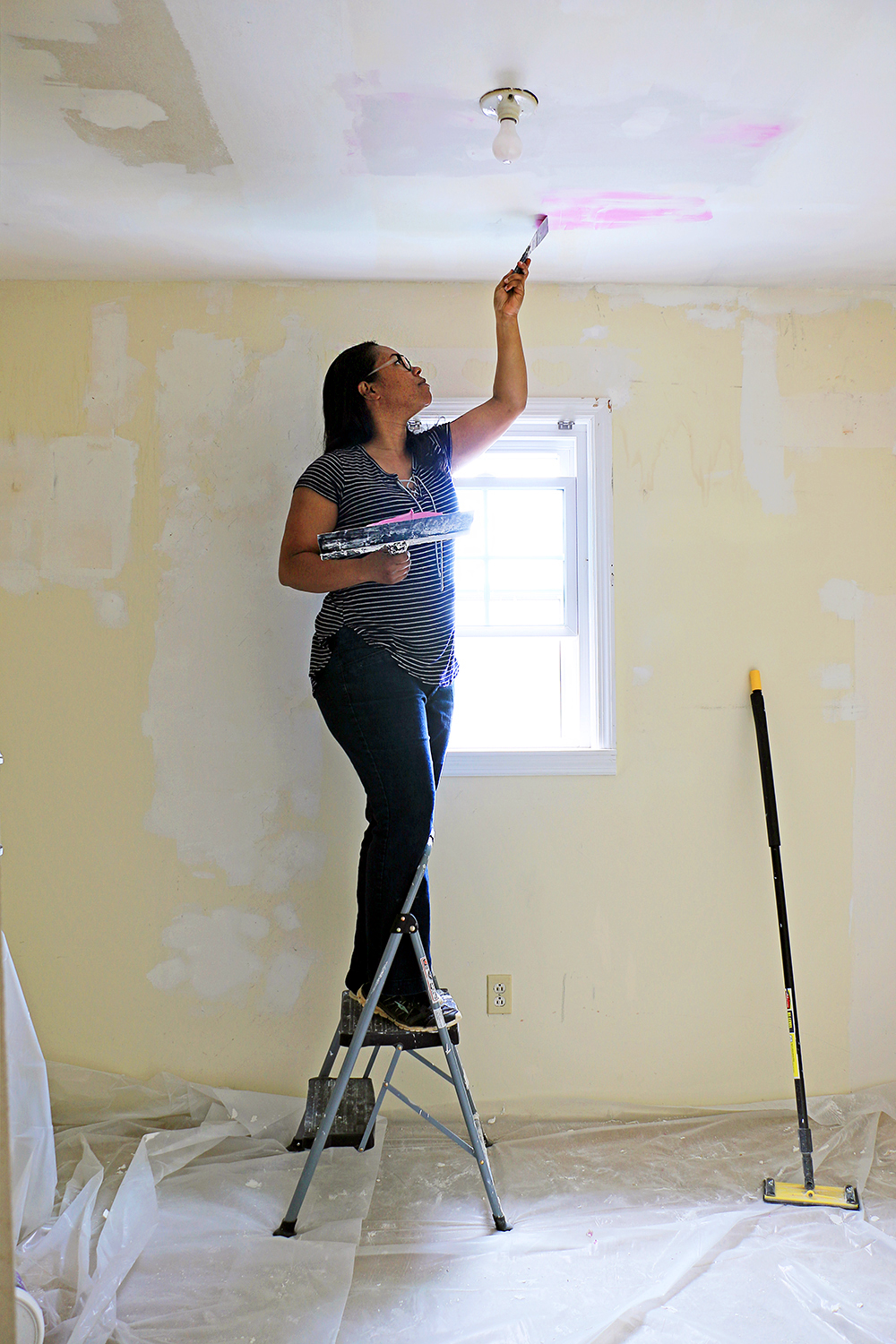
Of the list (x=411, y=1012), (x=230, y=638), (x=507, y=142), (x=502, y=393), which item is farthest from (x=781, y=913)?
(x=507, y=142)

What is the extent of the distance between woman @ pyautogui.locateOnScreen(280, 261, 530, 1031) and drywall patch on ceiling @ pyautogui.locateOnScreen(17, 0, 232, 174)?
59 centimetres

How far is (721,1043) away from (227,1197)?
1410 millimetres

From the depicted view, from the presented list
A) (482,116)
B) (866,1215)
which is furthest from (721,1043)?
(482,116)

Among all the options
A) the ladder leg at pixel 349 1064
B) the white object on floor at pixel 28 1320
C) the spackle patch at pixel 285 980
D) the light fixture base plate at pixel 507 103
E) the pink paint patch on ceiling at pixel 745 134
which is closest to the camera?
the white object on floor at pixel 28 1320

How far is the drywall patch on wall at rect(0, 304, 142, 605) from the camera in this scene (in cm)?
264

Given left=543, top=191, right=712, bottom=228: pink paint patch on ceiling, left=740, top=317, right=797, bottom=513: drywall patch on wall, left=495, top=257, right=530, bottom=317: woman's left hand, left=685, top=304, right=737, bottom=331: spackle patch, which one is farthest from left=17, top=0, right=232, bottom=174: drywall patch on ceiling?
left=740, top=317, right=797, bottom=513: drywall patch on wall

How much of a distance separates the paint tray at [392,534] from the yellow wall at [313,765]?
705 mm

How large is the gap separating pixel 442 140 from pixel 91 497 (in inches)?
54.4

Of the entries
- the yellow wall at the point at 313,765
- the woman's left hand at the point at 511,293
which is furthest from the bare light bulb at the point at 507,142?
the yellow wall at the point at 313,765

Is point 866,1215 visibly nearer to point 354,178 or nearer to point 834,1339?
point 834,1339

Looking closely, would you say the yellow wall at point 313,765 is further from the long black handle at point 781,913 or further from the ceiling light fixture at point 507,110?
the ceiling light fixture at point 507,110

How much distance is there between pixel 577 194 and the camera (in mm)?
2180

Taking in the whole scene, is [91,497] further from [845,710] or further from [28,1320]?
[845,710]

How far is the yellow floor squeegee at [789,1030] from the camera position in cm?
217
